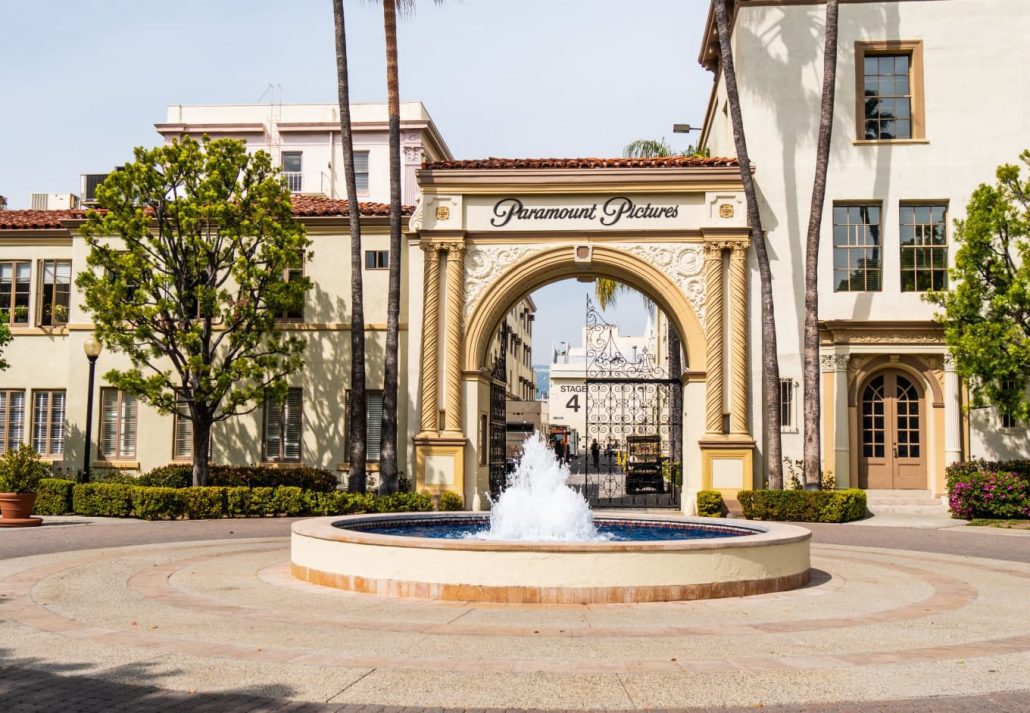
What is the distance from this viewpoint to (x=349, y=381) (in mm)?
26344

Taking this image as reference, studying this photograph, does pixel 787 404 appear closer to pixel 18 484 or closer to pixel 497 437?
pixel 497 437

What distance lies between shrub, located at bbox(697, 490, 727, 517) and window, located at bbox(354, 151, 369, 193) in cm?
3044

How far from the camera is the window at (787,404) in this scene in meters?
24.9

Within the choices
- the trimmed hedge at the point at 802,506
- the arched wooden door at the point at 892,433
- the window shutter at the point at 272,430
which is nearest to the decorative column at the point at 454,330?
the window shutter at the point at 272,430

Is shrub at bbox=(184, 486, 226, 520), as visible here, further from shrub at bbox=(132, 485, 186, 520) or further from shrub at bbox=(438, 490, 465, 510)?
shrub at bbox=(438, 490, 465, 510)

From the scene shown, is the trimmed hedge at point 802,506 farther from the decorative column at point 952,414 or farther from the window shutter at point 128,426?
the window shutter at point 128,426

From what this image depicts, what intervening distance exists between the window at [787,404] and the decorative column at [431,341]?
8.49 meters

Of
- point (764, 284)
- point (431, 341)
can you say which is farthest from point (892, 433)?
point (431, 341)

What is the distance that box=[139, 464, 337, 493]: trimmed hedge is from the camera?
80.4 ft

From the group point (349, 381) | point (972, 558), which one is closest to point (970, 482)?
point (972, 558)

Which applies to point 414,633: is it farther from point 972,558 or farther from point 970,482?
point 970,482

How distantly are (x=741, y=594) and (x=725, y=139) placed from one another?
70.0ft

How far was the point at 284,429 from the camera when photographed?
26.6 m

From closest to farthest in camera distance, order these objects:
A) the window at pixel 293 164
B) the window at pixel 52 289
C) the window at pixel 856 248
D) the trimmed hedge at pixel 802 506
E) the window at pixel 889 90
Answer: the trimmed hedge at pixel 802 506 → the window at pixel 856 248 → the window at pixel 889 90 → the window at pixel 52 289 → the window at pixel 293 164
